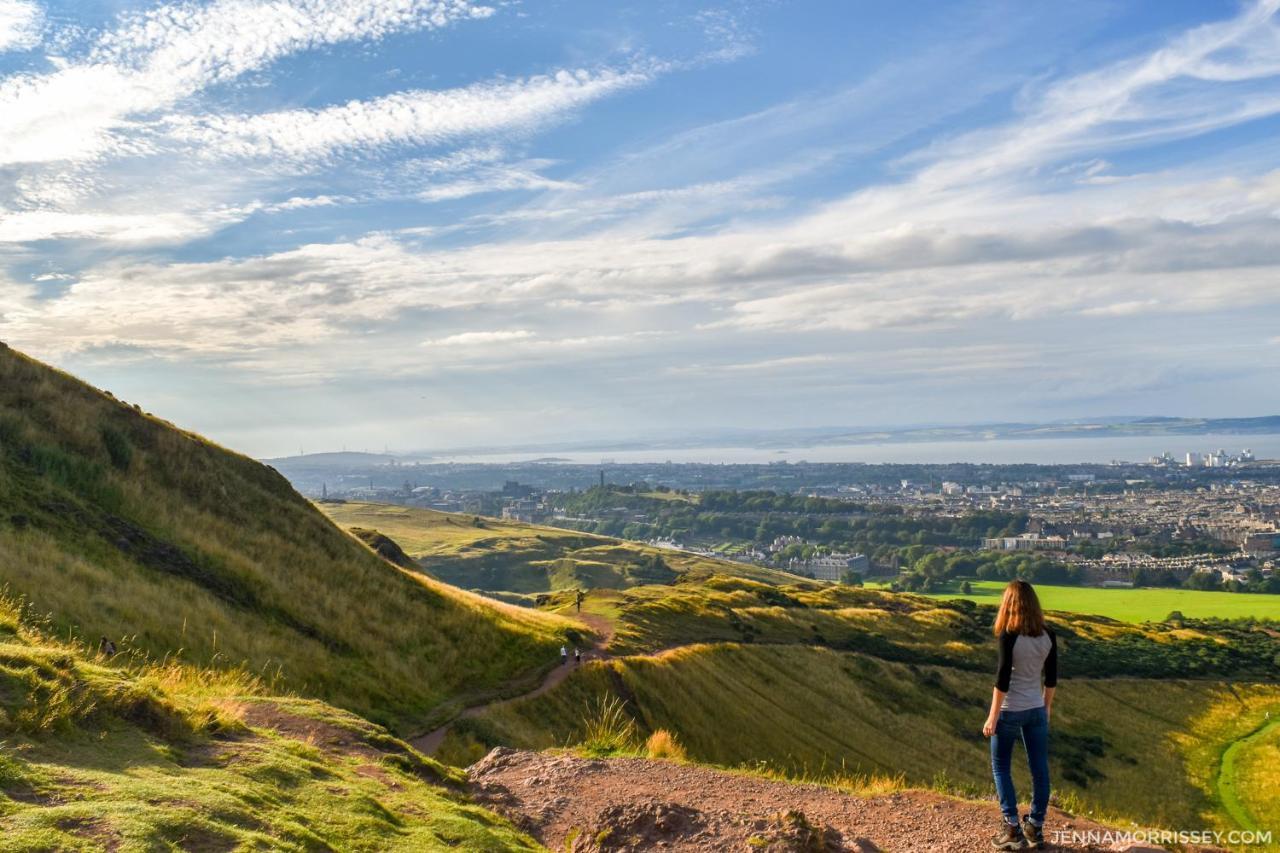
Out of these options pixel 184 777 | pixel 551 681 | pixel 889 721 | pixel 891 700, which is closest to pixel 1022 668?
pixel 184 777

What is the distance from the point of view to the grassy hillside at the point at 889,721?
3434 cm

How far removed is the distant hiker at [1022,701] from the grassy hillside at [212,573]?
16006 millimetres

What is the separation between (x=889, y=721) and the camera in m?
53.5

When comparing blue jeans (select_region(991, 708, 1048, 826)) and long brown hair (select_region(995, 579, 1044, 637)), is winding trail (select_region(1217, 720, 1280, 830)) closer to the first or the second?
blue jeans (select_region(991, 708, 1048, 826))

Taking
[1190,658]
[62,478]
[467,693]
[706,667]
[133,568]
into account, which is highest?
[62,478]

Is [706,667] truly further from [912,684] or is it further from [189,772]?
[189,772]

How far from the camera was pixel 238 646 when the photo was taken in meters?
24.3

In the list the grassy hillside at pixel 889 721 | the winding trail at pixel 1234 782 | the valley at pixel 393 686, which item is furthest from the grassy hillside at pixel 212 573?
the winding trail at pixel 1234 782

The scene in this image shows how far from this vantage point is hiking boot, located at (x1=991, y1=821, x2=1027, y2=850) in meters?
10.2

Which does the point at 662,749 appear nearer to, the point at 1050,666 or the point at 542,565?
the point at 1050,666

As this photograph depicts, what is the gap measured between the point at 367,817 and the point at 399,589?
29724mm

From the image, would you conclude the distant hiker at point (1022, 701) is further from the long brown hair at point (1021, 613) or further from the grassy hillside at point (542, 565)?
the grassy hillside at point (542, 565)

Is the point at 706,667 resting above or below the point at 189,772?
below

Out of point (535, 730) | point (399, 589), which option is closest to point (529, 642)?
point (399, 589)
